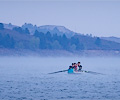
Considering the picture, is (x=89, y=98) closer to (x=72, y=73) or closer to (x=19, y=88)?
(x=19, y=88)

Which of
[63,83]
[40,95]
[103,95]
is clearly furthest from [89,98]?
[63,83]

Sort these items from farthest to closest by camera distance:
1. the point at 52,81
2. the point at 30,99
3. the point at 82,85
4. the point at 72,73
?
1. the point at 72,73
2. the point at 52,81
3. the point at 82,85
4. the point at 30,99

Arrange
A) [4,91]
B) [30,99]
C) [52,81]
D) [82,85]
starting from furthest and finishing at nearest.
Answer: [52,81], [82,85], [4,91], [30,99]

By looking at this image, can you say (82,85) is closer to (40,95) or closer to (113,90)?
(113,90)

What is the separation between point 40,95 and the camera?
53.4 m

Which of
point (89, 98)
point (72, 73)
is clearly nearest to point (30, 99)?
point (89, 98)

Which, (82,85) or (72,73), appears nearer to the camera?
(82,85)

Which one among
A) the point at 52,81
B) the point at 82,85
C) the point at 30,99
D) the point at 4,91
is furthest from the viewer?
the point at 52,81

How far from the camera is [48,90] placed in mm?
58406

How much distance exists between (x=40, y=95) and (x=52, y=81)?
1755 centimetres

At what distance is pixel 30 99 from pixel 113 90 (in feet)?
46.4

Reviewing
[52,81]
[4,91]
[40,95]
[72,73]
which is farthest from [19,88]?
[72,73]

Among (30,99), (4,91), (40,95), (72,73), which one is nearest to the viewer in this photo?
(30,99)

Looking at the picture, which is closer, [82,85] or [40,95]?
[40,95]
